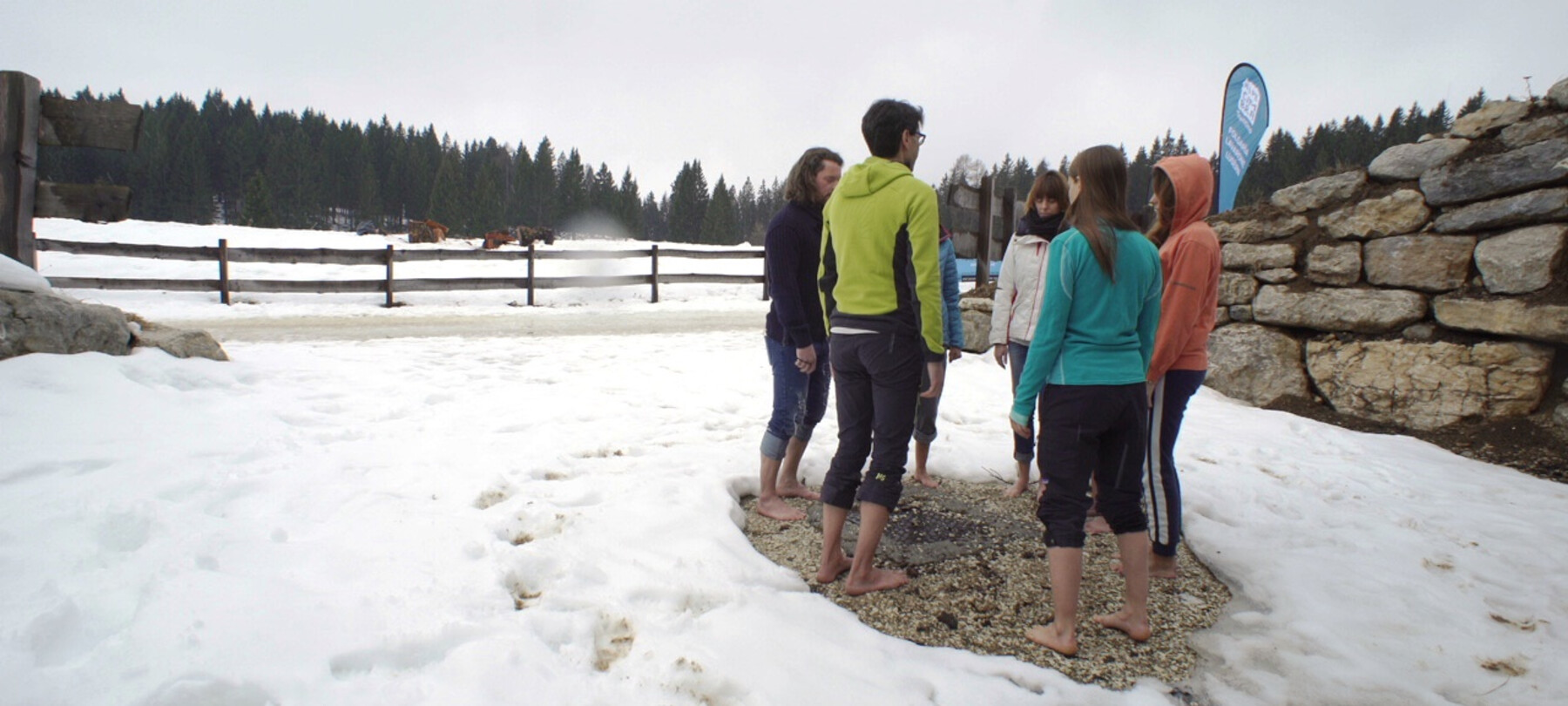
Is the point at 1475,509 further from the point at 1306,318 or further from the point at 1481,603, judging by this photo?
the point at 1306,318

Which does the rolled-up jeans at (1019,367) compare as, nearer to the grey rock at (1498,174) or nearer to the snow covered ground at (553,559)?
the snow covered ground at (553,559)

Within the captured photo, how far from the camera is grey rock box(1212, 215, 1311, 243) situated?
19.2 ft

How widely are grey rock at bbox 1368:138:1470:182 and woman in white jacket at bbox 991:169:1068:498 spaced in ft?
12.2

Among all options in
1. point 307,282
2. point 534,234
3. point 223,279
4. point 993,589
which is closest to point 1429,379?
point 993,589

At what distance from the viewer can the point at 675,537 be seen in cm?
277

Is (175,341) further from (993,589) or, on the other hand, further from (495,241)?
(495,241)

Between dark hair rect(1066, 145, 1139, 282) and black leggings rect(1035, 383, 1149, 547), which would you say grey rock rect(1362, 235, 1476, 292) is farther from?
black leggings rect(1035, 383, 1149, 547)

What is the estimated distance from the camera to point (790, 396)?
3176mm

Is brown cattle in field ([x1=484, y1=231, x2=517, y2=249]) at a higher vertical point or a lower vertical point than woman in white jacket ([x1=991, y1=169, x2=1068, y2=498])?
higher

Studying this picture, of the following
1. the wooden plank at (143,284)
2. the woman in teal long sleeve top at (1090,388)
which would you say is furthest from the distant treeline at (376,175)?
the woman in teal long sleeve top at (1090,388)

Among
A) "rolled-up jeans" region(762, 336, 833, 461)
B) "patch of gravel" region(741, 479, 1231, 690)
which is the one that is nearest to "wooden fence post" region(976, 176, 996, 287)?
"patch of gravel" region(741, 479, 1231, 690)

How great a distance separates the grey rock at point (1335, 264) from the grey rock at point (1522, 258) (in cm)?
71

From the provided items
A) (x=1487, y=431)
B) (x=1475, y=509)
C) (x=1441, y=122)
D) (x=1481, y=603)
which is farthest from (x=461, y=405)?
(x=1441, y=122)

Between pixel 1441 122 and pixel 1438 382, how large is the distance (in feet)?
184
